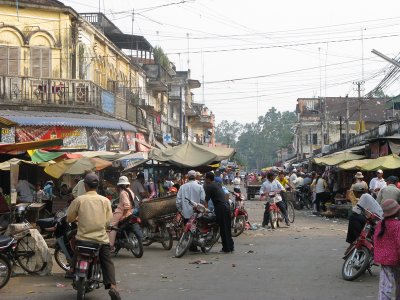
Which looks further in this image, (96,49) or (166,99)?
(166,99)

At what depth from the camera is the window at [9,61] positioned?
79.7 feet

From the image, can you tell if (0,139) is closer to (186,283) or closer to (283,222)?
(283,222)

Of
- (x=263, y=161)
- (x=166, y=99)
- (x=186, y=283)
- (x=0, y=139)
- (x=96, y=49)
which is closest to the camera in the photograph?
(x=186, y=283)

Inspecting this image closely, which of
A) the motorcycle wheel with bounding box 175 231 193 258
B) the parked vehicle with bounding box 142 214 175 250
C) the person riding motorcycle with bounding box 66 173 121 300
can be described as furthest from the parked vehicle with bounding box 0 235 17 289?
the parked vehicle with bounding box 142 214 175 250

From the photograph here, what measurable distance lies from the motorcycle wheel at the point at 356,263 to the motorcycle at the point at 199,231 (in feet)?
11.9

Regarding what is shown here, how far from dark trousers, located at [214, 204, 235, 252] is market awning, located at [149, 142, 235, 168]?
509cm

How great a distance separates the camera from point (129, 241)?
12.3 meters

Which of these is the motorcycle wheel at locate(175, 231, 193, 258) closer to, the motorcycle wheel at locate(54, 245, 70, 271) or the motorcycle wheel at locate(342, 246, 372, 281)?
the motorcycle wheel at locate(54, 245, 70, 271)

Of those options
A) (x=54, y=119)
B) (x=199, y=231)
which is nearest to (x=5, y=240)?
(x=199, y=231)

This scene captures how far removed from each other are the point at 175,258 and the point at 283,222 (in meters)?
9.24

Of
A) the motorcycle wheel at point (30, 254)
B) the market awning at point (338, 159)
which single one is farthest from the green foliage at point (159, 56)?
the motorcycle wheel at point (30, 254)

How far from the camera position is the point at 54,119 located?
23.3 m

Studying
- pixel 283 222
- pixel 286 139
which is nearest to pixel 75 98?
pixel 283 222

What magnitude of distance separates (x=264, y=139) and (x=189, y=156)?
407ft
